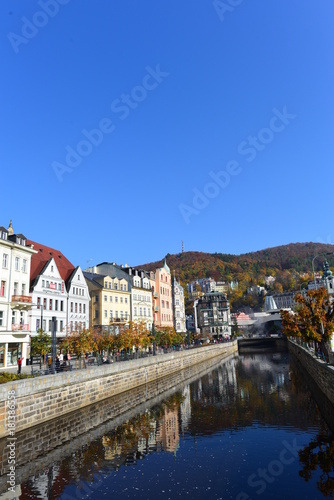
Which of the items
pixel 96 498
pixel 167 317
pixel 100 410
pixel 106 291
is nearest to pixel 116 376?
pixel 100 410

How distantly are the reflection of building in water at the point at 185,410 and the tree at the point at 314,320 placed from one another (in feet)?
41.7

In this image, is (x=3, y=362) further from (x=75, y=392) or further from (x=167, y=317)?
(x=167, y=317)

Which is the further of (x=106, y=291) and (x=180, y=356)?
(x=106, y=291)

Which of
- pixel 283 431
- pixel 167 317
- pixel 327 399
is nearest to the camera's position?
pixel 283 431

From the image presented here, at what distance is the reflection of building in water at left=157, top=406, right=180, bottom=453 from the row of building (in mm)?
10991

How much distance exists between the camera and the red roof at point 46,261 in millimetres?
54250

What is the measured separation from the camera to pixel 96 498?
13828mm

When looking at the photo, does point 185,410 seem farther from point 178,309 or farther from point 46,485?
point 178,309

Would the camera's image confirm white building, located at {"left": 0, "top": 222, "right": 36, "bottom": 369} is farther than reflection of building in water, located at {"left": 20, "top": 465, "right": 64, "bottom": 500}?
Yes

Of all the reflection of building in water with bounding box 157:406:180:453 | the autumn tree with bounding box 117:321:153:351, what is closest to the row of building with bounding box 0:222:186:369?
the autumn tree with bounding box 117:321:153:351

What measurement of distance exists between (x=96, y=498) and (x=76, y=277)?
49588 millimetres

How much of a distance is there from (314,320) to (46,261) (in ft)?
126

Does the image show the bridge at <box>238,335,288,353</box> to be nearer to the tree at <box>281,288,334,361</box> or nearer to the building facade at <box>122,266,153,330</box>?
the building facade at <box>122,266,153,330</box>

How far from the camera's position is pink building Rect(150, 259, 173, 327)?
86125 millimetres
